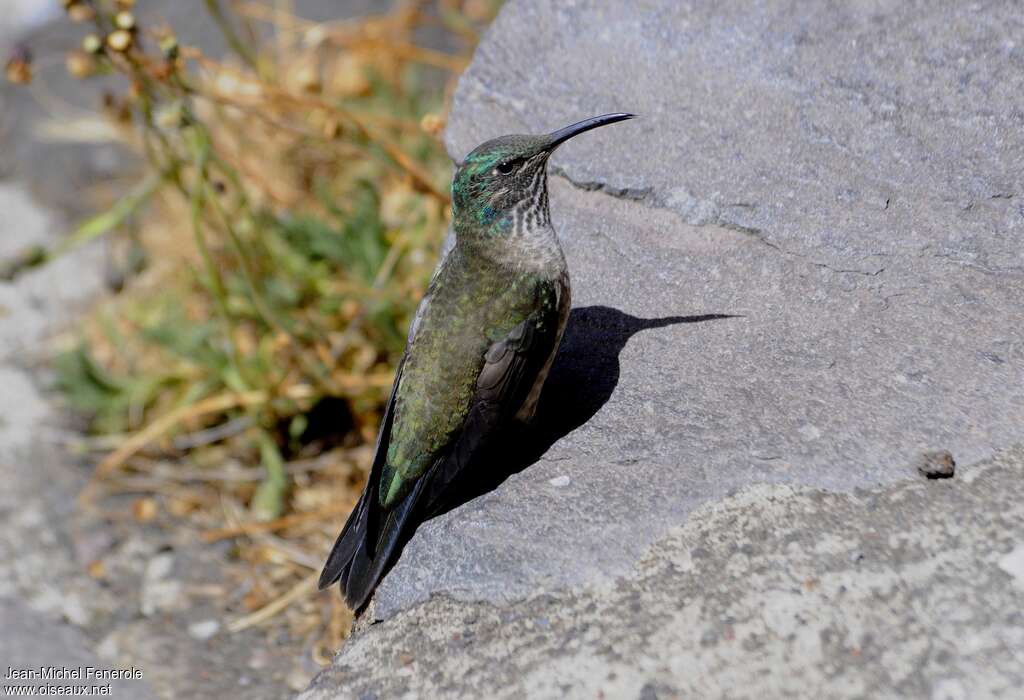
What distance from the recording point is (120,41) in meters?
3.61

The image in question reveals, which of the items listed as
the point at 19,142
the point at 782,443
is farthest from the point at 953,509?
the point at 19,142

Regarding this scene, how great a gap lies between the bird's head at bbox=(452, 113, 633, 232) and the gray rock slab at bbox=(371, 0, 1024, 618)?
1.55 feet

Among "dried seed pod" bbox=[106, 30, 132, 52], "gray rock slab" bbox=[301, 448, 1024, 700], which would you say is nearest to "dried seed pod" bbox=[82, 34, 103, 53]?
"dried seed pod" bbox=[106, 30, 132, 52]

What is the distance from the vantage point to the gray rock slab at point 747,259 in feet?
9.40

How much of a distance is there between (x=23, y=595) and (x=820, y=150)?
360 centimetres

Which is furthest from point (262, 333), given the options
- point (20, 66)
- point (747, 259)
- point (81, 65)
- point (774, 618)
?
point (774, 618)

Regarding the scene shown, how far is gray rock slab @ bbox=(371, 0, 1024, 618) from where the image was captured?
2.87m

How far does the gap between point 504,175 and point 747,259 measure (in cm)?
82

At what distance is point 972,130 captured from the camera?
11.5ft

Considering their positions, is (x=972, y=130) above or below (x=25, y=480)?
above

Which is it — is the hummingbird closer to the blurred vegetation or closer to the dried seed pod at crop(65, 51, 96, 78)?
the blurred vegetation

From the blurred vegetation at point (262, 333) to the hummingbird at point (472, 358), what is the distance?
0.86 meters

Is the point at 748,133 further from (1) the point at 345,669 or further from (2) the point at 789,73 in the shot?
(1) the point at 345,669

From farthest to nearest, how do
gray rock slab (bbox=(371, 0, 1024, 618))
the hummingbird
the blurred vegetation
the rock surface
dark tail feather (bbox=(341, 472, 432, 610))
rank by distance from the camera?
the blurred vegetation → the hummingbird → dark tail feather (bbox=(341, 472, 432, 610)) → gray rock slab (bbox=(371, 0, 1024, 618)) → the rock surface
